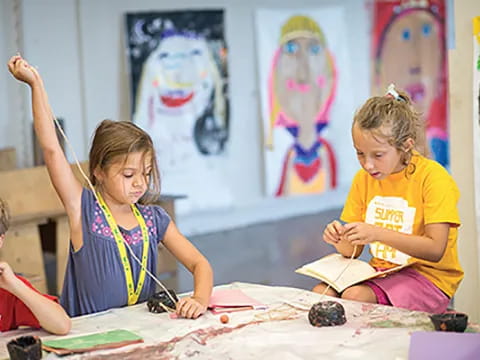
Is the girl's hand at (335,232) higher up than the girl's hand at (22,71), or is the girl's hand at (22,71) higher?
the girl's hand at (22,71)

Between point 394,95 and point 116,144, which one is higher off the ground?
point 394,95

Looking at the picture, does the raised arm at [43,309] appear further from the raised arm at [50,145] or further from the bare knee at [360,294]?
the bare knee at [360,294]

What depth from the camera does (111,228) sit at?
7.99ft

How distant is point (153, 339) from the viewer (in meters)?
2.03

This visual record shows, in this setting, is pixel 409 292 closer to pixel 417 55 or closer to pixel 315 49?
pixel 315 49

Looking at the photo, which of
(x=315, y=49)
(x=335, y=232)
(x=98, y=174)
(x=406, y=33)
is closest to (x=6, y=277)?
(x=98, y=174)

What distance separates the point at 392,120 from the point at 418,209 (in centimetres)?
29

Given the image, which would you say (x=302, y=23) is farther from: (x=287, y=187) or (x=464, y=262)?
(x=464, y=262)

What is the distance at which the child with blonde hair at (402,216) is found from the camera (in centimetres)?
250

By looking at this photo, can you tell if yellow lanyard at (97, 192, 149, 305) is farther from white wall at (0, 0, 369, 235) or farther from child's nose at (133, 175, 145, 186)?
white wall at (0, 0, 369, 235)

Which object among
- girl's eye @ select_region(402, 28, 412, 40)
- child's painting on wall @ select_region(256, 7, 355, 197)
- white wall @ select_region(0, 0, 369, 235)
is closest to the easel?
white wall @ select_region(0, 0, 369, 235)

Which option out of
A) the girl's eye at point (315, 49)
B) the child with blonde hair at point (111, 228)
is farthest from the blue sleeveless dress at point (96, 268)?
the girl's eye at point (315, 49)

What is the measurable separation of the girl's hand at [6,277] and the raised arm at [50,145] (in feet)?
1.36

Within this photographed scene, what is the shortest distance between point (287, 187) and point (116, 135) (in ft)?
14.9
